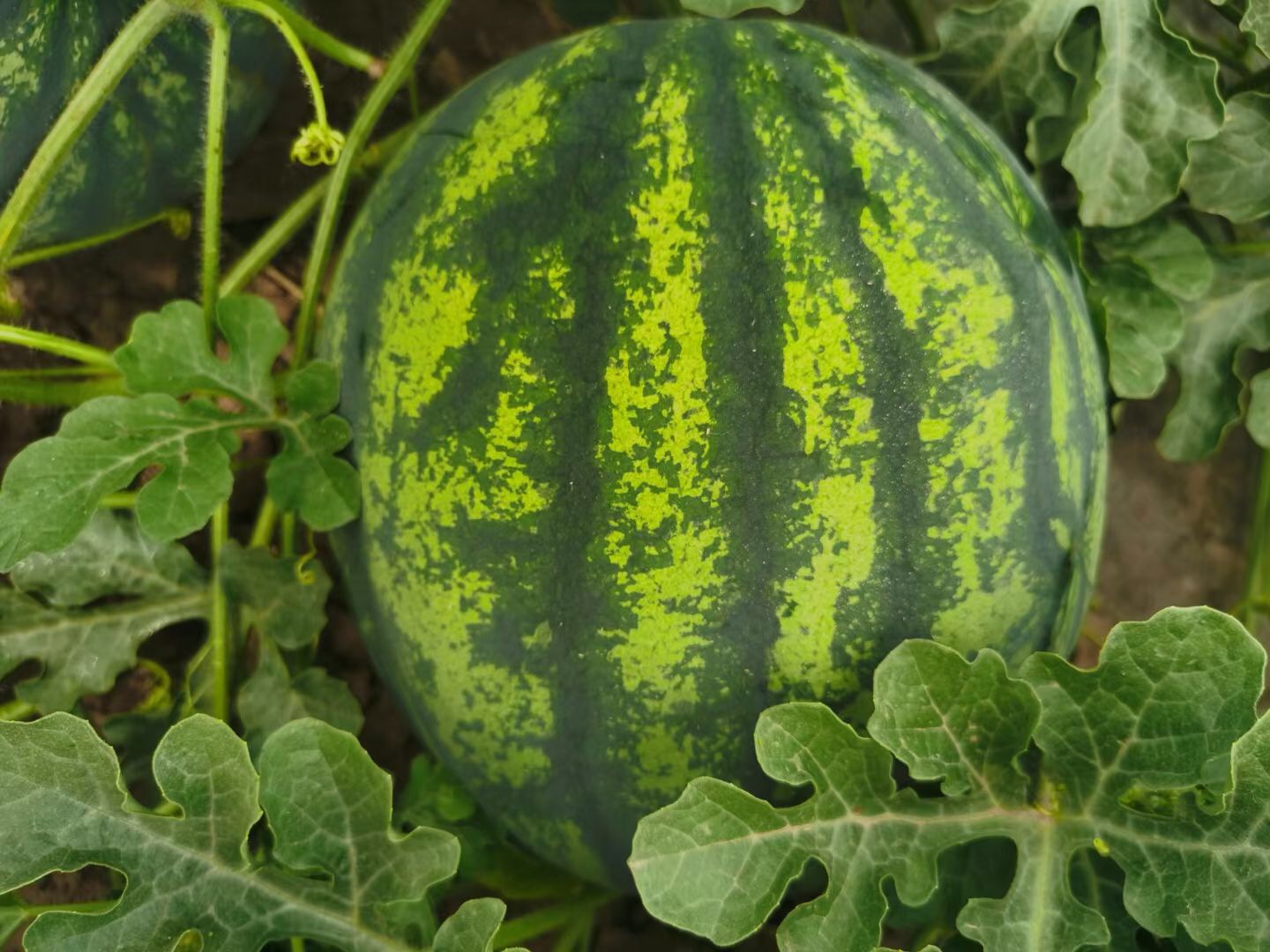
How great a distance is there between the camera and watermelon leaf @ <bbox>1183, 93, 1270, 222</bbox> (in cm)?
168

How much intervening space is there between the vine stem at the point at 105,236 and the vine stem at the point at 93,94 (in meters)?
0.20

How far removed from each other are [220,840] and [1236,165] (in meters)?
1.41

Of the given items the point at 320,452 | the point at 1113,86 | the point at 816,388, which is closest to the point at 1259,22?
the point at 1113,86

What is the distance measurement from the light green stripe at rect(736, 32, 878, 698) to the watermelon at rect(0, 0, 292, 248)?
2.37 ft

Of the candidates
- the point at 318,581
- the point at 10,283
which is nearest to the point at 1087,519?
the point at 318,581

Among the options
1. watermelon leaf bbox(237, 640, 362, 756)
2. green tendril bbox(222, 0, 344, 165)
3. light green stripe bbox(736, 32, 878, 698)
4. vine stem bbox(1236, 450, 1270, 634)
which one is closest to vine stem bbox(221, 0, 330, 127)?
green tendril bbox(222, 0, 344, 165)

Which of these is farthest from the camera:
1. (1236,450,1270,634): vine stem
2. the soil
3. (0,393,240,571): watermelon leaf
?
(1236,450,1270,634): vine stem

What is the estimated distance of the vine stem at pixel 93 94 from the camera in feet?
4.63

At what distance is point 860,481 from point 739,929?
0.42 meters

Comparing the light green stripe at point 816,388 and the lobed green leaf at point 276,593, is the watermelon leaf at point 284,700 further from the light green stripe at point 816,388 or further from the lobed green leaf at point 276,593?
the light green stripe at point 816,388

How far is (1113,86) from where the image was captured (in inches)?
61.1

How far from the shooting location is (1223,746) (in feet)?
4.12

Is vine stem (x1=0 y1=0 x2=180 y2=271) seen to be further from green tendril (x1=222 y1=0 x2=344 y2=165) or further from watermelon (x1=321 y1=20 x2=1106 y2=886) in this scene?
watermelon (x1=321 y1=20 x2=1106 y2=886)

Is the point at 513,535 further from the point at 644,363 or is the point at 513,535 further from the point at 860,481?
the point at 860,481
